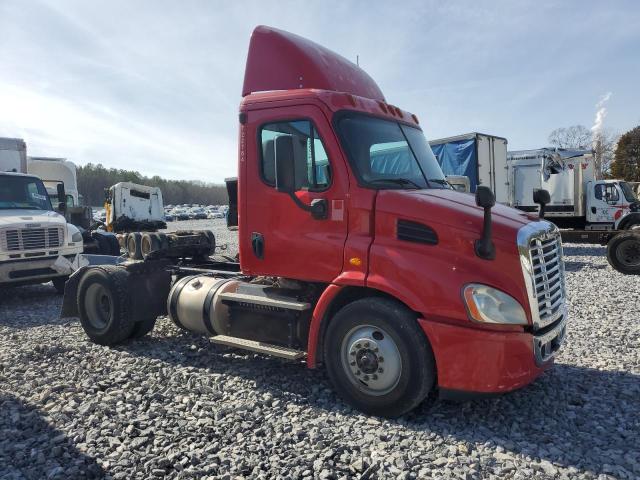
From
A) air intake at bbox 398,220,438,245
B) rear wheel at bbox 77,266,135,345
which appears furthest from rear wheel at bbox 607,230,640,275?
rear wheel at bbox 77,266,135,345

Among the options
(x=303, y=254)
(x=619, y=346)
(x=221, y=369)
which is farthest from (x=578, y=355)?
(x=221, y=369)

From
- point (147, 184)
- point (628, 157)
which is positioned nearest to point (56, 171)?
point (628, 157)

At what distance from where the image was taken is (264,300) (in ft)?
16.2

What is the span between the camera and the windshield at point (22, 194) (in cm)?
989

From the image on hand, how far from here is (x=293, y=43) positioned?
4.94 meters

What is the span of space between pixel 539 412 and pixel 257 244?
3113 mm

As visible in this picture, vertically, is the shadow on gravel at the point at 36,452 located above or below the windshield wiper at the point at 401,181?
below

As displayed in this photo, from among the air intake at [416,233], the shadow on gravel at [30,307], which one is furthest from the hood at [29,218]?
the air intake at [416,233]

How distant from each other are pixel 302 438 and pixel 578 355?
387 centimetres

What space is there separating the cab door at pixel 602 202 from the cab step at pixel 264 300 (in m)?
16.0

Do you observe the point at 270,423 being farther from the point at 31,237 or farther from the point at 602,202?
the point at 602,202

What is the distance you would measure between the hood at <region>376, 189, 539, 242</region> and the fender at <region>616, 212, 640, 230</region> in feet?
48.7

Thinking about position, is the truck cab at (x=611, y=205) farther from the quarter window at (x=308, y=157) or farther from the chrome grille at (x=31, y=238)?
the chrome grille at (x=31, y=238)

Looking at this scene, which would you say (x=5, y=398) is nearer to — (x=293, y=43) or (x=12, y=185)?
(x=293, y=43)
